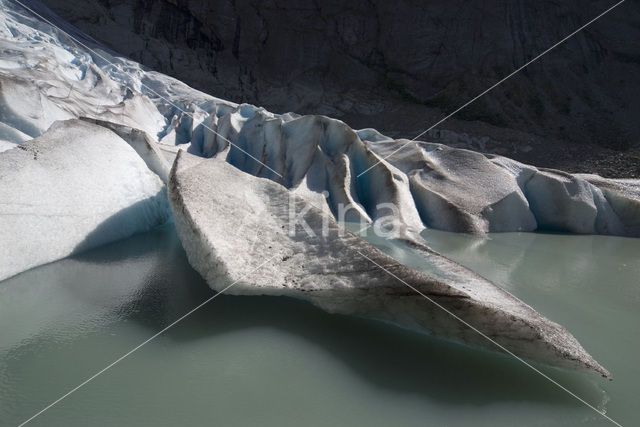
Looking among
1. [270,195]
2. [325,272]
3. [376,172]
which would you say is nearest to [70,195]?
[270,195]

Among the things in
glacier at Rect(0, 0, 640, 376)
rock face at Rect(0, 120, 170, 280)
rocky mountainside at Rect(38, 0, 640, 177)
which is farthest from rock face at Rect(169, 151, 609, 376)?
rocky mountainside at Rect(38, 0, 640, 177)

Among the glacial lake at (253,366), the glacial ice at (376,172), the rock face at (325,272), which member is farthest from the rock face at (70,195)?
the rock face at (325,272)

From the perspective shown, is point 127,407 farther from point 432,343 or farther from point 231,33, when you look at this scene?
point 231,33

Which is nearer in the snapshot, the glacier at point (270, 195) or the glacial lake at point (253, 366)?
the glacial lake at point (253, 366)

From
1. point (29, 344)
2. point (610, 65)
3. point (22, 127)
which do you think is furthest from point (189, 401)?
point (610, 65)

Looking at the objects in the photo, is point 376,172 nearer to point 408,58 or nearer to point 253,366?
point 253,366

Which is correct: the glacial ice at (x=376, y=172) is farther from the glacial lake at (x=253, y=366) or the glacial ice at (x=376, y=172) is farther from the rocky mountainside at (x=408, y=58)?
the rocky mountainside at (x=408, y=58)

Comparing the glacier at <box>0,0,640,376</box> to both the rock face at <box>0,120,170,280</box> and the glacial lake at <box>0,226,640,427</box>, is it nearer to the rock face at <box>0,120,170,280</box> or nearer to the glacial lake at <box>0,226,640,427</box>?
the rock face at <box>0,120,170,280</box>
